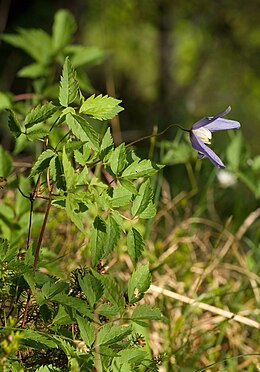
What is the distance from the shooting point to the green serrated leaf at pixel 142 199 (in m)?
1.57

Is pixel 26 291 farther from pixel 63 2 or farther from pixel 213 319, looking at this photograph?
pixel 63 2

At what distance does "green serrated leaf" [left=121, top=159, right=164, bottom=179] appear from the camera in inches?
60.7

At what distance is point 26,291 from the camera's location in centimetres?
164

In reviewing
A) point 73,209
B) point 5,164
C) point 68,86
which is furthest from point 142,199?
point 5,164

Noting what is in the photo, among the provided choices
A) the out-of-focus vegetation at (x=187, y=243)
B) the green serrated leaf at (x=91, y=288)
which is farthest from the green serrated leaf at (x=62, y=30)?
the green serrated leaf at (x=91, y=288)

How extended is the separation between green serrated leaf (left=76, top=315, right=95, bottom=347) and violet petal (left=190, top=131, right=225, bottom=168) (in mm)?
406

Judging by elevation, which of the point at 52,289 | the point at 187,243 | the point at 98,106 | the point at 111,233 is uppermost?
the point at 98,106

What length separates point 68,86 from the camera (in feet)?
4.94

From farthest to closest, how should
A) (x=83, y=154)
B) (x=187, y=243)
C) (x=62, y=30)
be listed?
(x=62, y=30) < (x=187, y=243) < (x=83, y=154)

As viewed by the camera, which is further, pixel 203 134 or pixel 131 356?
pixel 203 134

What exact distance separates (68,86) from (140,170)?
0.71ft

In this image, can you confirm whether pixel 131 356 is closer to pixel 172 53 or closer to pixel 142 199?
pixel 142 199

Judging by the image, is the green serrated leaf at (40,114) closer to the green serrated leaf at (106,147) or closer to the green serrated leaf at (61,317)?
the green serrated leaf at (106,147)

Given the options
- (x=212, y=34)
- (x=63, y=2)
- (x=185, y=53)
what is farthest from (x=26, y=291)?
(x=185, y=53)
